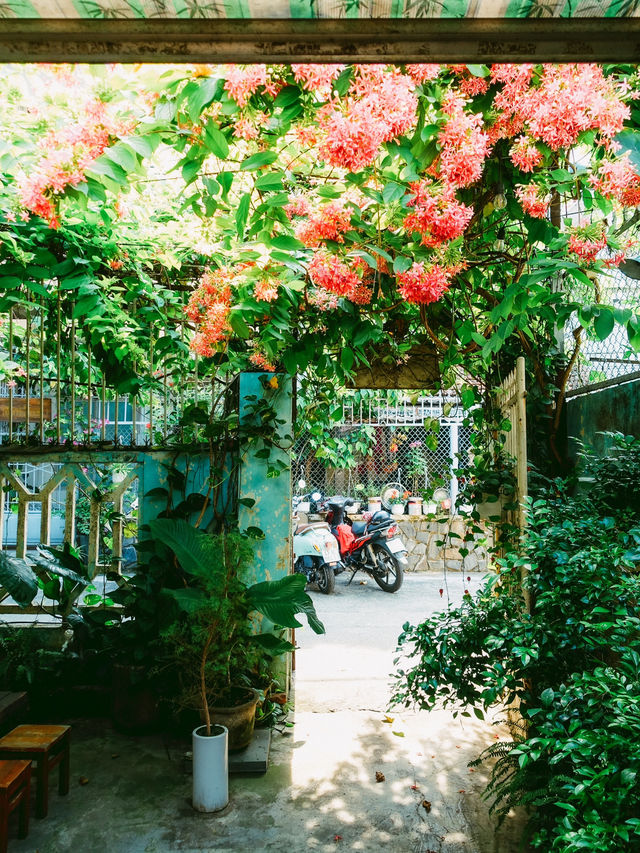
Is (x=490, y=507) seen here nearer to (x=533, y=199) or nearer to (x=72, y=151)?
(x=533, y=199)

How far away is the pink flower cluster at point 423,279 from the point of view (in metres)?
2.64

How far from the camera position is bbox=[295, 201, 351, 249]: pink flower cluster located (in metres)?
Result: 2.56

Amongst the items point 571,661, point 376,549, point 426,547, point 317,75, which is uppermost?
point 317,75

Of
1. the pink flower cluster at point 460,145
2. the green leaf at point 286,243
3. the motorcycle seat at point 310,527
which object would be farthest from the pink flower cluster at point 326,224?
the motorcycle seat at point 310,527

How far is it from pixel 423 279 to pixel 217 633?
7.42 feet

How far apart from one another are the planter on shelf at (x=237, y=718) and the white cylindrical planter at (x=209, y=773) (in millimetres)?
366

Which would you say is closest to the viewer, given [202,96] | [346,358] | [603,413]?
[202,96]

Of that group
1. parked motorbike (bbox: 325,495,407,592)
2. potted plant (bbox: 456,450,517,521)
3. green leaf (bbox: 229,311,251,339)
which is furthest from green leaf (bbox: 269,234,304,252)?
parked motorbike (bbox: 325,495,407,592)

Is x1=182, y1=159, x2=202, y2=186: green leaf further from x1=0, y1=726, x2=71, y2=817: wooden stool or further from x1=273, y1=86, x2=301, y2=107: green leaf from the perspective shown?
x1=0, y1=726, x2=71, y2=817: wooden stool

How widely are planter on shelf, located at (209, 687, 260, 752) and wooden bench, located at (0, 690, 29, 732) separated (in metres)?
1.08

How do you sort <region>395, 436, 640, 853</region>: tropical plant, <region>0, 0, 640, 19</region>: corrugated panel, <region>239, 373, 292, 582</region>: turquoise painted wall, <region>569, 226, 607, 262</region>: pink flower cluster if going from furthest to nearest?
<region>239, 373, 292, 582</region>: turquoise painted wall → <region>569, 226, 607, 262</region>: pink flower cluster → <region>395, 436, 640, 853</region>: tropical plant → <region>0, 0, 640, 19</region>: corrugated panel

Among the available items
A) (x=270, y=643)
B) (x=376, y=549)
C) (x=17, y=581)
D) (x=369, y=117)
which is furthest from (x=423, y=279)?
(x=376, y=549)

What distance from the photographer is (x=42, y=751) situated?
306 cm

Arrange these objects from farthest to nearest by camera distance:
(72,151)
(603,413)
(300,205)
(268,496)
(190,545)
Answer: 1. (268,496)
2. (190,545)
3. (603,413)
4. (300,205)
5. (72,151)
